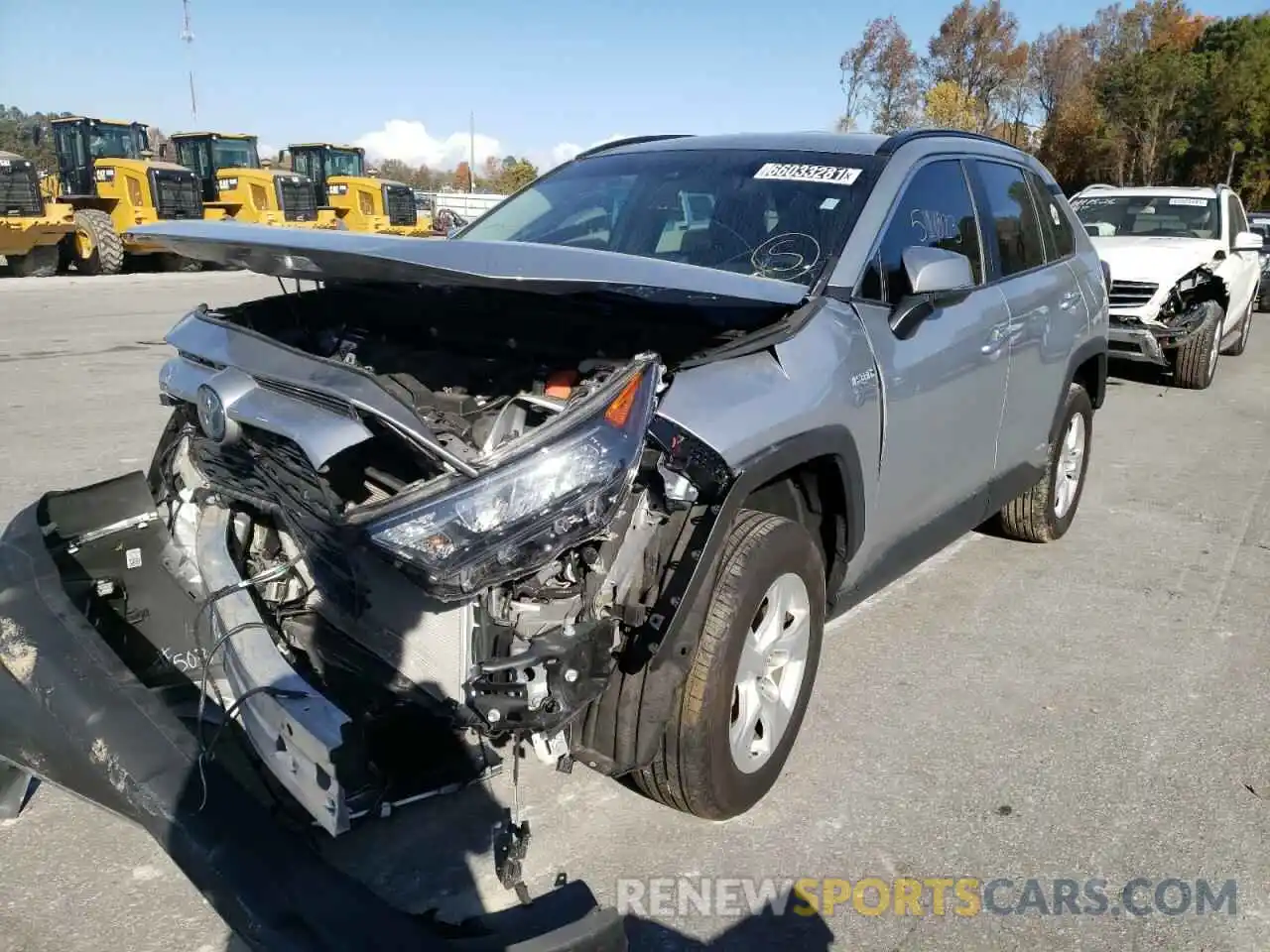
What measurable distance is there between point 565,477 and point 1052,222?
378 cm

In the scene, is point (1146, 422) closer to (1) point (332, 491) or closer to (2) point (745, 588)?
(2) point (745, 588)

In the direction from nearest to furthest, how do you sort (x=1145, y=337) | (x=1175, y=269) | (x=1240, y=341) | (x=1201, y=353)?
(x=1145, y=337) < (x=1175, y=269) < (x=1201, y=353) < (x=1240, y=341)

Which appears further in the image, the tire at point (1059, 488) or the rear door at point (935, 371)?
the tire at point (1059, 488)

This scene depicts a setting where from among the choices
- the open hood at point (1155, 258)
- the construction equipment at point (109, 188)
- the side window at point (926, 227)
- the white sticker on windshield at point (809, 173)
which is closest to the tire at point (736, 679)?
the side window at point (926, 227)

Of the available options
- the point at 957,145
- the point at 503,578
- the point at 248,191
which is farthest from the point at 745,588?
the point at 248,191

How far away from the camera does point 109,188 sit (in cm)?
2164

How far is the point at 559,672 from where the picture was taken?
2213 mm

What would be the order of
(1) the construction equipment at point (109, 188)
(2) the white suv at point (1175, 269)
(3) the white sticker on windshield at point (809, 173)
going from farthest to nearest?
(1) the construction equipment at point (109, 188) < (2) the white suv at point (1175, 269) < (3) the white sticker on windshield at point (809, 173)

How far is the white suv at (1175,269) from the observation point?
32.2ft

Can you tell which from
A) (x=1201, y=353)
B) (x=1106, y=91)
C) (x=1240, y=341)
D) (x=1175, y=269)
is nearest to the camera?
(x=1175, y=269)

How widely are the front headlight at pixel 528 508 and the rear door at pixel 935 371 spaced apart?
1296 millimetres

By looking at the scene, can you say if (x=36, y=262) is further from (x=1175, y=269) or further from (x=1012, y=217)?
(x=1012, y=217)

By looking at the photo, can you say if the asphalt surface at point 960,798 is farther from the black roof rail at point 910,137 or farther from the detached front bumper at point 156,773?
the black roof rail at point 910,137

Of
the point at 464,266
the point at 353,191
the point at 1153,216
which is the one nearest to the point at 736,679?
the point at 464,266
